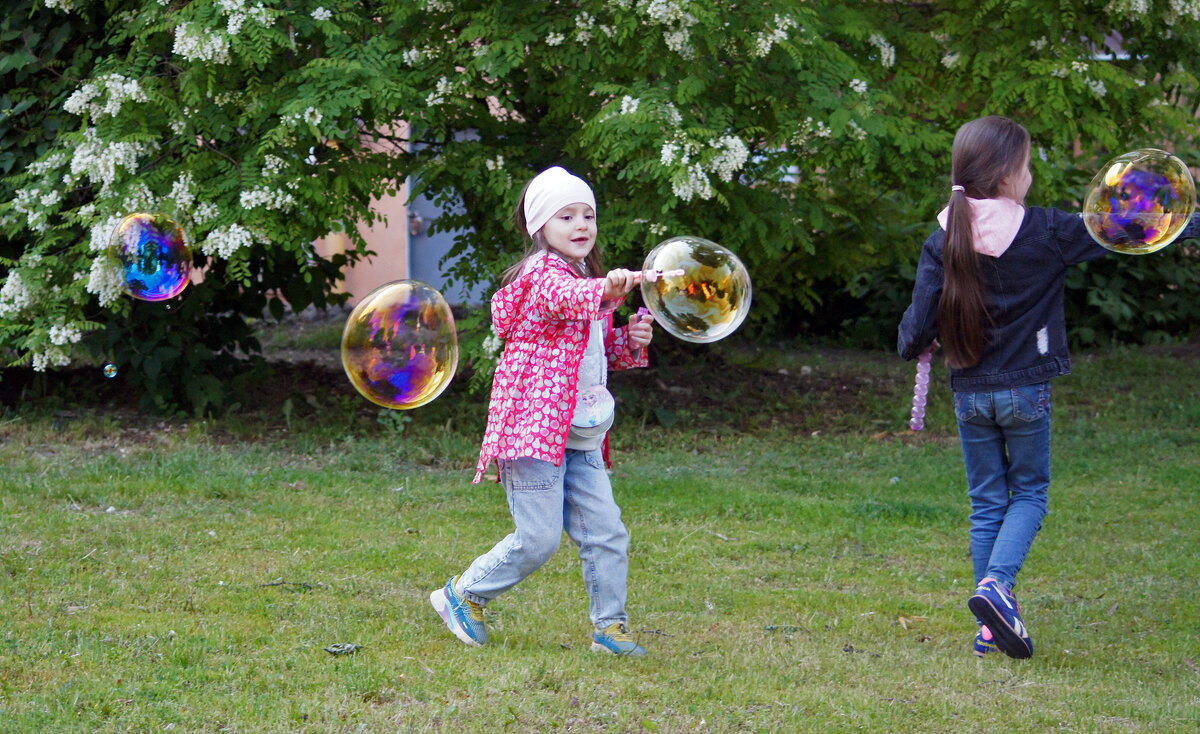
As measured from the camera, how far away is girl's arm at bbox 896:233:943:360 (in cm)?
390

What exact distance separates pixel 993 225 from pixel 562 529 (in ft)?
5.47

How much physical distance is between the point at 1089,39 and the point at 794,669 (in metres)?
5.33

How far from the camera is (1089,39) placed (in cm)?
749

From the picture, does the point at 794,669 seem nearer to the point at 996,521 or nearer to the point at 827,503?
the point at 996,521

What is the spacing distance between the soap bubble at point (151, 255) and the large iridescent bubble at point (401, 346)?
194 centimetres

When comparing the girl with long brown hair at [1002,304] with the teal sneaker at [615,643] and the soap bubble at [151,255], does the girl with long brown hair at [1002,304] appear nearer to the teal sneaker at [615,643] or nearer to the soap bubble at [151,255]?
the teal sneaker at [615,643]

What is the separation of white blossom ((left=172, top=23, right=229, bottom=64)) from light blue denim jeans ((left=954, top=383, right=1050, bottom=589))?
14.1ft

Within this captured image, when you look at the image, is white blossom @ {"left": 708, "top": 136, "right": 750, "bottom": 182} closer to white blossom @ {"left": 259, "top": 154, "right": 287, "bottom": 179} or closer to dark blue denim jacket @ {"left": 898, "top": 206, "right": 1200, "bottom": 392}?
white blossom @ {"left": 259, "top": 154, "right": 287, "bottom": 179}

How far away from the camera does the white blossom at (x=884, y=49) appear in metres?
7.30

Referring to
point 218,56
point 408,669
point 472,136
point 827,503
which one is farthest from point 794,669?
point 472,136

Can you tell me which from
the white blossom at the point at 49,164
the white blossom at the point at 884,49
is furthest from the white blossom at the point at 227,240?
the white blossom at the point at 884,49

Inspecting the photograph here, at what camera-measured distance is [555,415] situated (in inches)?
140

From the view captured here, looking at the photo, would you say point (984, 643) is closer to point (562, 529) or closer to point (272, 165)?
point (562, 529)

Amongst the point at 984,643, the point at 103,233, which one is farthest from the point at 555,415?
the point at 103,233
